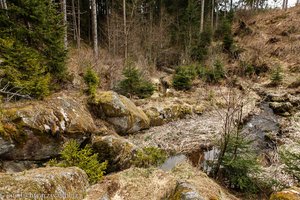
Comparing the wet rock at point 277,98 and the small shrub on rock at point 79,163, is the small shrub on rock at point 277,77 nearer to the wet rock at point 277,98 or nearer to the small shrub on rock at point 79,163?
the wet rock at point 277,98

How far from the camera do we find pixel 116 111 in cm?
790

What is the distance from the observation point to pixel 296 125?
880 cm

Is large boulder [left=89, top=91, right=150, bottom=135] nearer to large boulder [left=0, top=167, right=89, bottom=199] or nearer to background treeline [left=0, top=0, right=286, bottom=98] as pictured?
background treeline [left=0, top=0, right=286, bottom=98]

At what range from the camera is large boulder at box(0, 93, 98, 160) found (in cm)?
483

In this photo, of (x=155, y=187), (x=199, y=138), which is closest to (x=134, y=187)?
(x=155, y=187)

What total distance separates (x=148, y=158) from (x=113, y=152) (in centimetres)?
108

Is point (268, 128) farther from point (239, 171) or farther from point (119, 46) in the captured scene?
point (119, 46)

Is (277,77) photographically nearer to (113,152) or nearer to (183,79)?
(183,79)

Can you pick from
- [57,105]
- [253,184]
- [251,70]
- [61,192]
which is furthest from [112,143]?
[251,70]

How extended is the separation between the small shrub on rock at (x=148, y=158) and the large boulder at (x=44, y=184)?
7.72ft

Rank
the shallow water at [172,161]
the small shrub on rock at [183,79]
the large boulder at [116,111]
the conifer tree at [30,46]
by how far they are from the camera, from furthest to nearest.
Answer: the small shrub on rock at [183,79], the large boulder at [116,111], the shallow water at [172,161], the conifer tree at [30,46]

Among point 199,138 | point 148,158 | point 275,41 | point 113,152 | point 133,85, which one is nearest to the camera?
point 113,152

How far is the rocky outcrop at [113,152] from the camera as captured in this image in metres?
5.75

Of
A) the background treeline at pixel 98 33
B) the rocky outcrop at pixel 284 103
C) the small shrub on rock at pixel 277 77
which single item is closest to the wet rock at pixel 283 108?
the rocky outcrop at pixel 284 103
